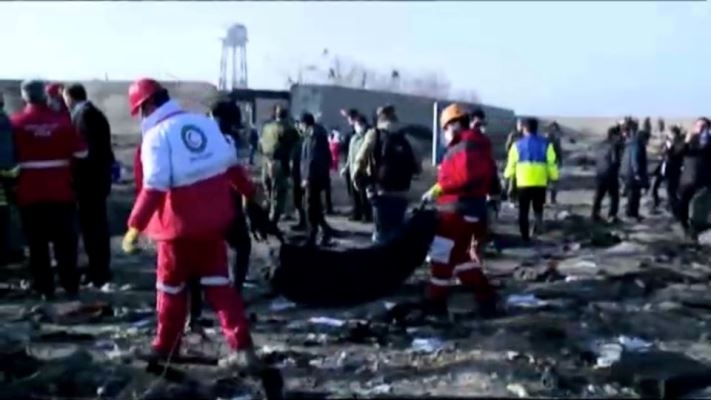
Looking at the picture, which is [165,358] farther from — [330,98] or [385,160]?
[330,98]

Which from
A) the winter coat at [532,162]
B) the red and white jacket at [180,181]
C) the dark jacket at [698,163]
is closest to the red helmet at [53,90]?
the red and white jacket at [180,181]

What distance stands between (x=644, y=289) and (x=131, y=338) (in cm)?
516

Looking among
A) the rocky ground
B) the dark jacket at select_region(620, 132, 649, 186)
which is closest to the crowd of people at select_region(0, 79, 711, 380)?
the rocky ground

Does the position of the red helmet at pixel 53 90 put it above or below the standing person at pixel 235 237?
above

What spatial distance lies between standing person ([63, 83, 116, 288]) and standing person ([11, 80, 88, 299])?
44cm

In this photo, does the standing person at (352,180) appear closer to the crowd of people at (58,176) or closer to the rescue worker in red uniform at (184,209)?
the crowd of people at (58,176)

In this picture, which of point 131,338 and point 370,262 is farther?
point 370,262

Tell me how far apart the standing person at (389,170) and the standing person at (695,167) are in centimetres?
417

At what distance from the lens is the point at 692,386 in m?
8.27

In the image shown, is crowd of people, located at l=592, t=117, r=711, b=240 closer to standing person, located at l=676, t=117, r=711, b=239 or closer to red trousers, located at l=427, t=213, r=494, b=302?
standing person, located at l=676, t=117, r=711, b=239

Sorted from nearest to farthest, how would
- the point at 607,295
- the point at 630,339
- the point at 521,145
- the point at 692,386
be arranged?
the point at 692,386 → the point at 630,339 → the point at 607,295 → the point at 521,145

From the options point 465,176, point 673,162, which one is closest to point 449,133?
point 465,176

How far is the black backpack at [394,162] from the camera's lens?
573 inches

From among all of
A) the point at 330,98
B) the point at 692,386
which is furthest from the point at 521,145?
the point at 330,98
